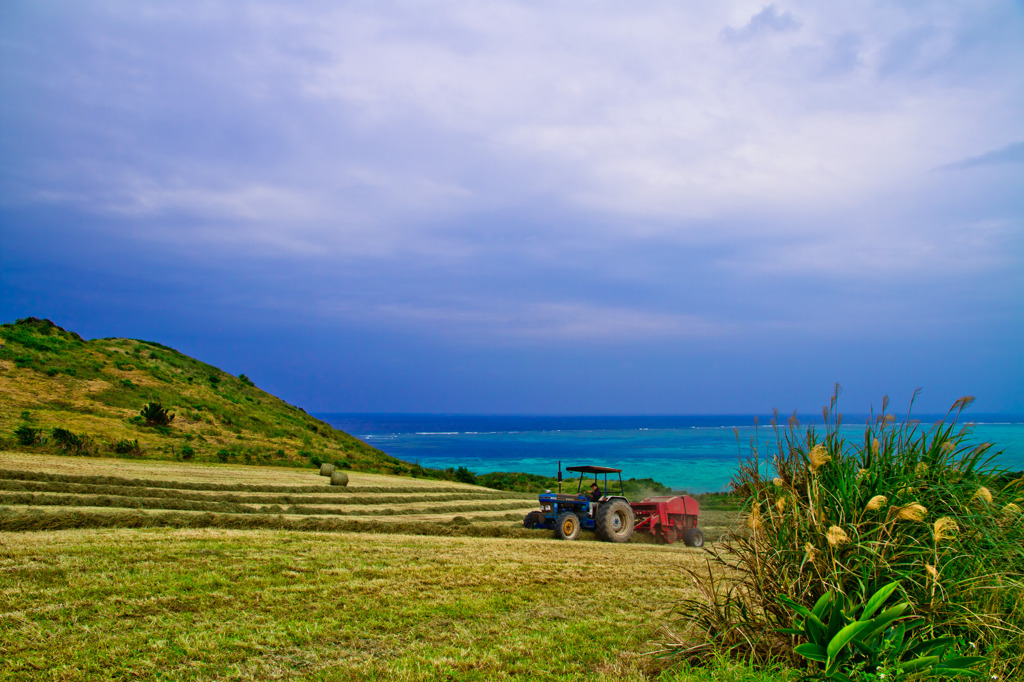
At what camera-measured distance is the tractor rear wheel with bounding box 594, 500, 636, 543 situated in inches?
662

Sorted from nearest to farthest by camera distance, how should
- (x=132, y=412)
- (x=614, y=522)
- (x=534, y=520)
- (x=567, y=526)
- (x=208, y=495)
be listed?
(x=567, y=526) < (x=614, y=522) < (x=534, y=520) < (x=208, y=495) < (x=132, y=412)

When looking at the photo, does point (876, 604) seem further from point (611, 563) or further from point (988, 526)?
point (611, 563)

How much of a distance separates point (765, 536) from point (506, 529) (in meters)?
11.8

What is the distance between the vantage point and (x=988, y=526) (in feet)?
17.4

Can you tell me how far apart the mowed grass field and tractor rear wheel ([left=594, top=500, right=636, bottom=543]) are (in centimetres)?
153

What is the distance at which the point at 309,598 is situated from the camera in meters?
8.46

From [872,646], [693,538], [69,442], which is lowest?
[693,538]

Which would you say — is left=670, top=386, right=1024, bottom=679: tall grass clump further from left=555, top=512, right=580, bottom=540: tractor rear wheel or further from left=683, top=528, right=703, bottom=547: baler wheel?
left=683, top=528, right=703, bottom=547: baler wheel

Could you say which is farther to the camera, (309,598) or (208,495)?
(208,495)

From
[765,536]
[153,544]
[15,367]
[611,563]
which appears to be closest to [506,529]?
[611,563]

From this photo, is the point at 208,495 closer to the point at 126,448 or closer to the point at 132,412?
the point at 126,448

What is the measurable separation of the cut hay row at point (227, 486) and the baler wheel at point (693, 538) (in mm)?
11297

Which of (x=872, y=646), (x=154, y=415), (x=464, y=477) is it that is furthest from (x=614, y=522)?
(x=154, y=415)

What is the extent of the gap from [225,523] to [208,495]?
185 inches
